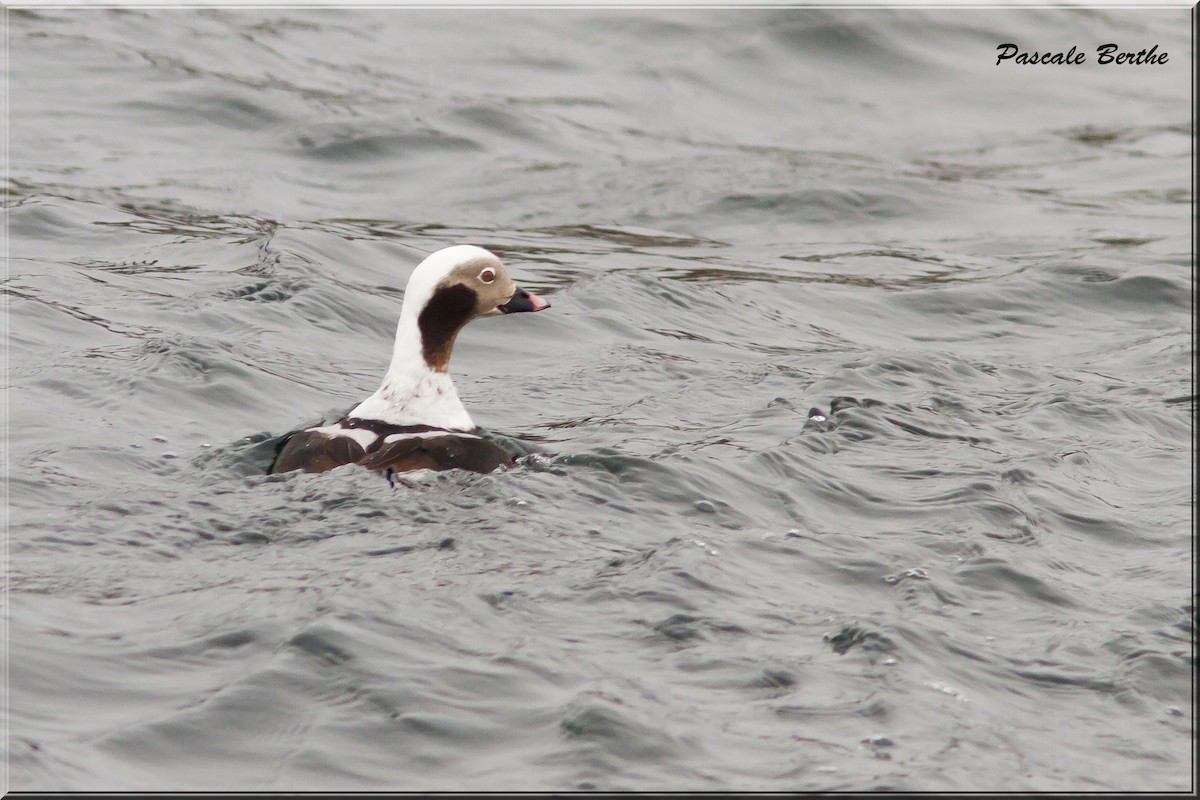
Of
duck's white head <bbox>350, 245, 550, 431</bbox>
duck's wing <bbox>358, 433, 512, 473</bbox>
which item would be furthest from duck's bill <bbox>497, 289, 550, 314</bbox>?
duck's wing <bbox>358, 433, 512, 473</bbox>

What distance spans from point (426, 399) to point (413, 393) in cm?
7

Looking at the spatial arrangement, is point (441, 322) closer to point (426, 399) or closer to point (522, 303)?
point (426, 399)

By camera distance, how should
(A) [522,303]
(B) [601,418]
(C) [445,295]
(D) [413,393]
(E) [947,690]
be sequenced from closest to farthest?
(E) [947,690]
(D) [413,393]
(C) [445,295]
(A) [522,303]
(B) [601,418]

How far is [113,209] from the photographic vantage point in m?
11.9

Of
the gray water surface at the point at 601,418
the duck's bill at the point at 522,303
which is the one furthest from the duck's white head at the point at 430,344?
the gray water surface at the point at 601,418

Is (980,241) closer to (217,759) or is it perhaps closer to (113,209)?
(113,209)

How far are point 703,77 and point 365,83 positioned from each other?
3870 mm

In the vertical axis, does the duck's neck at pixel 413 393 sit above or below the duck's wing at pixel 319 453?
above

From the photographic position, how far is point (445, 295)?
7.48 meters

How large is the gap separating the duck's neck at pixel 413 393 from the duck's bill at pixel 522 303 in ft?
1.73

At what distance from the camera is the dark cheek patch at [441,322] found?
7426mm

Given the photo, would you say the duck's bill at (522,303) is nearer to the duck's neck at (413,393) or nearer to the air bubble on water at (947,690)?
→ the duck's neck at (413,393)

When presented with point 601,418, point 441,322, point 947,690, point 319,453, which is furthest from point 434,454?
point 947,690

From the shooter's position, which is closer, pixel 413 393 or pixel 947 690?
pixel 947 690
